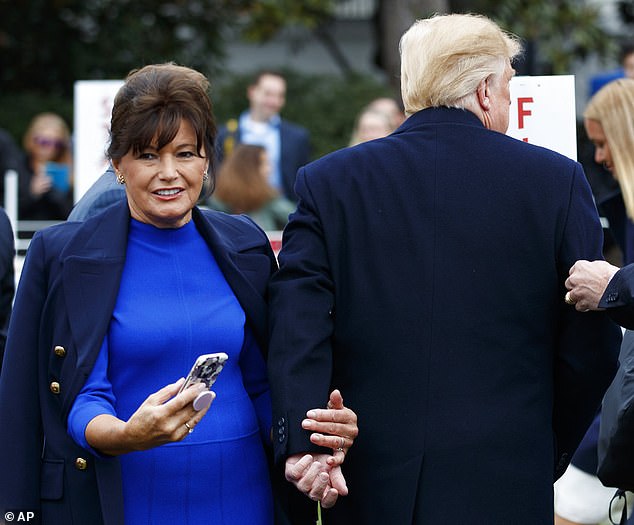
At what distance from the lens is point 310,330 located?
3537mm

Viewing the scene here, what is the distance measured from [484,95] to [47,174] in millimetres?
8440

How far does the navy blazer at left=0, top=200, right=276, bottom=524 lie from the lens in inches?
134

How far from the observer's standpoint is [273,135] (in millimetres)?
11039

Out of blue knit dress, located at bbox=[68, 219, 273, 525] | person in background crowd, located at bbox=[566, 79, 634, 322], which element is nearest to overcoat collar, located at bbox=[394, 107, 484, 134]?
blue knit dress, located at bbox=[68, 219, 273, 525]

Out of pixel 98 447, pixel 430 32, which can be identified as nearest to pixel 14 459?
pixel 98 447

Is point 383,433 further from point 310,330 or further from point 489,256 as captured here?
point 489,256

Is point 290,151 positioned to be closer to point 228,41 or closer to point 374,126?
point 374,126

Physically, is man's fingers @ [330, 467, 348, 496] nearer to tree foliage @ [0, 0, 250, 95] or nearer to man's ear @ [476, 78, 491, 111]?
man's ear @ [476, 78, 491, 111]

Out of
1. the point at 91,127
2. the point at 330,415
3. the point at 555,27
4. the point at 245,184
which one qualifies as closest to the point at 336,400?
the point at 330,415

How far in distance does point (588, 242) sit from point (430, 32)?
76cm

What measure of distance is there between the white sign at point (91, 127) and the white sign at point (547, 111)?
146 inches

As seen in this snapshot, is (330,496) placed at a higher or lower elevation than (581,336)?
lower

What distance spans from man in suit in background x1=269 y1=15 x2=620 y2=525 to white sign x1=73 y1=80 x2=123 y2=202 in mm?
4171

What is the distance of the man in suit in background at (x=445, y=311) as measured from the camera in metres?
3.52
